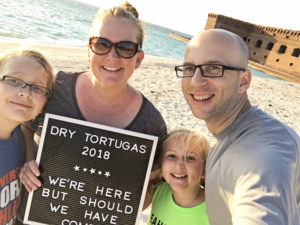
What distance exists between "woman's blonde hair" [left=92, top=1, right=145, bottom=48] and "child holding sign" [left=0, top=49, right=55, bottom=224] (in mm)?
583

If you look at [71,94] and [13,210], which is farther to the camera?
[71,94]

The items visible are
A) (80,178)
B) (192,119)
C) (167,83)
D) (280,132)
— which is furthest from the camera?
(167,83)

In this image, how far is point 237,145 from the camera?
1.48 meters

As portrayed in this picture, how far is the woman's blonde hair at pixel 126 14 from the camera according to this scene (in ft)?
6.23

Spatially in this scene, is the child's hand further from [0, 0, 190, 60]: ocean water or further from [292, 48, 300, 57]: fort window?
[292, 48, 300, 57]: fort window

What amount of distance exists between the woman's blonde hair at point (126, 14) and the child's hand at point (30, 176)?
1.21m

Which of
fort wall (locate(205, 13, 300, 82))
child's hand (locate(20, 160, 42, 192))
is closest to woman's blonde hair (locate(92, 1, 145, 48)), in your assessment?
child's hand (locate(20, 160, 42, 192))

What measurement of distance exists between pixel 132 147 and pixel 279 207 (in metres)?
1.07

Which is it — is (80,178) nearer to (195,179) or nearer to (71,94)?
(71,94)

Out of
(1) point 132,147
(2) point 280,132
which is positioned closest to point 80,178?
(1) point 132,147

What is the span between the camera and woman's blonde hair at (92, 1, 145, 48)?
1.90m

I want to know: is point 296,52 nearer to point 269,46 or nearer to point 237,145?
point 269,46

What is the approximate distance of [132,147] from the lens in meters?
1.91

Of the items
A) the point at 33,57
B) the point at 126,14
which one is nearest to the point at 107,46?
the point at 126,14
